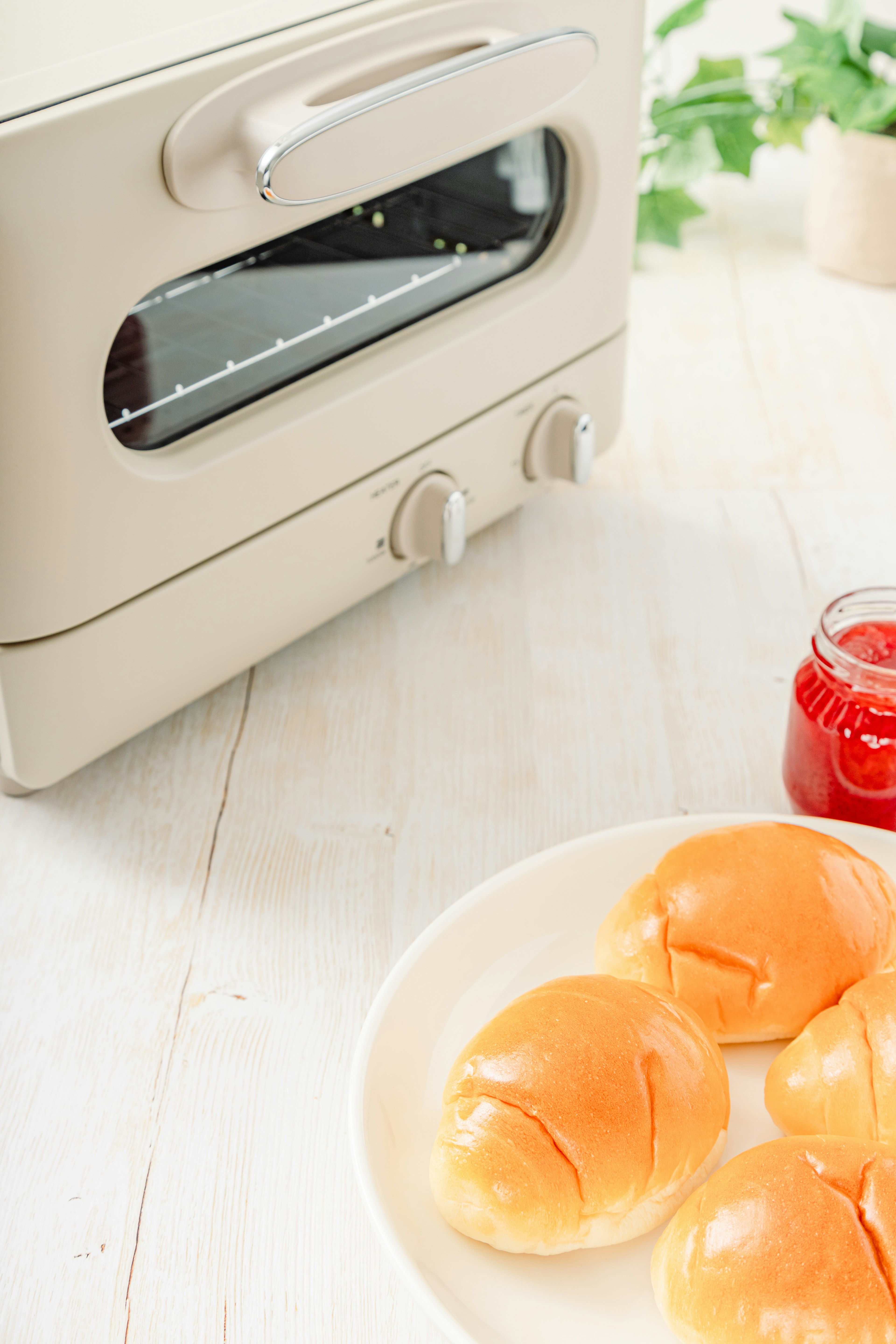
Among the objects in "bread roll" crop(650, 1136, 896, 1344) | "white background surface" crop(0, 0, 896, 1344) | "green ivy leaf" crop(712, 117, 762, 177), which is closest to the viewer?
"bread roll" crop(650, 1136, 896, 1344)

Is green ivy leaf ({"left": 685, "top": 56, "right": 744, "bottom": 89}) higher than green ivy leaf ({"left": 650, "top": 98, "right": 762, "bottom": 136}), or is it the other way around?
green ivy leaf ({"left": 685, "top": 56, "right": 744, "bottom": 89})

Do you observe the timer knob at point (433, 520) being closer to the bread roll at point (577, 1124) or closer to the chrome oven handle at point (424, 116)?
the chrome oven handle at point (424, 116)

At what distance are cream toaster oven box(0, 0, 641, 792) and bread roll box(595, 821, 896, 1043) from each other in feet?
0.89

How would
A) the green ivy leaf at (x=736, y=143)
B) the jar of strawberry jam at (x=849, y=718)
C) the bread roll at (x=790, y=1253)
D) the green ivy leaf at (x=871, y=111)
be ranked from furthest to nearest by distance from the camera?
the green ivy leaf at (x=736, y=143)
the green ivy leaf at (x=871, y=111)
the jar of strawberry jam at (x=849, y=718)
the bread roll at (x=790, y=1253)

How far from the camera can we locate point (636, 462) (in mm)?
944

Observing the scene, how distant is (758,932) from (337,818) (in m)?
0.25

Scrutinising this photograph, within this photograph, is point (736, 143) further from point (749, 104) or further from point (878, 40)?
point (878, 40)

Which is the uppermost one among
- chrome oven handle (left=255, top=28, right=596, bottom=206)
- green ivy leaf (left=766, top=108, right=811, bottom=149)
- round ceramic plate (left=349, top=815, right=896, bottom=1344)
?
chrome oven handle (left=255, top=28, right=596, bottom=206)

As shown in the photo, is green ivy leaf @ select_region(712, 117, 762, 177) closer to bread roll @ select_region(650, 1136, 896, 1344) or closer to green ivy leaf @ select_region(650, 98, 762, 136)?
green ivy leaf @ select_region(650, 98, 762, 136)

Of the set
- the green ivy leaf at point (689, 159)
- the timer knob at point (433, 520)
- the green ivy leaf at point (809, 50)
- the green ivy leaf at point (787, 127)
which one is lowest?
the timer knob at point (433, 520)

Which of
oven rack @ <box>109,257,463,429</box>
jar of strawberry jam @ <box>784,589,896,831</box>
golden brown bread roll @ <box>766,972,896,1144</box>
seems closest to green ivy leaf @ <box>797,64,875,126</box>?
oven rack @ <box>109,257,463,429</box>

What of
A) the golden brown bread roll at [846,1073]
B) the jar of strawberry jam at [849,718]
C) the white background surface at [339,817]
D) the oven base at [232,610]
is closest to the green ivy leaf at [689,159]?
the white background surface at [339,817]

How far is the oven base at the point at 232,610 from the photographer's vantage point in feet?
1.90

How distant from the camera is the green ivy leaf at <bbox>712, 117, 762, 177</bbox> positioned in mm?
1160
